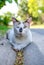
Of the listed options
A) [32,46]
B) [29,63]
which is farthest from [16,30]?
[29,63]

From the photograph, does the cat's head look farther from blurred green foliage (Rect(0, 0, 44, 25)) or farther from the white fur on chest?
blurred green foliage (Rect(0, 0, 44, 25))

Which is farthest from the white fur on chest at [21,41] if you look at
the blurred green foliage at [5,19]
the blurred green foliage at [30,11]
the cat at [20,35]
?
the blurred green foliage at [30,11]

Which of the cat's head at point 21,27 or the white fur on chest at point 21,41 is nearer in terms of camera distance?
the cat's head at point 21,27

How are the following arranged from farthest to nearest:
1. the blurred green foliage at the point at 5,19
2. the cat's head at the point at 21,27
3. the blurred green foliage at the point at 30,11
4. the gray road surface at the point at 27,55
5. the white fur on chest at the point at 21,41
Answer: the blurred green foliage at the point at 30,11 → the blurred green foliage at the point at 5,19 → the white fur on chest at the point at 21,41 → the cat's head at the point at 21,27 → the gray road surface at the point at 27,55

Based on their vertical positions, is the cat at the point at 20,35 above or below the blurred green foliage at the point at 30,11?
above

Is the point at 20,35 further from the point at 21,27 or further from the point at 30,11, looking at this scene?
the point at 30,11

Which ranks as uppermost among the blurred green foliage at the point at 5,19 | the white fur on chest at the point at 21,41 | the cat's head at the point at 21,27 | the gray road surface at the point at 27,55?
the cat's head at the point at 21,27

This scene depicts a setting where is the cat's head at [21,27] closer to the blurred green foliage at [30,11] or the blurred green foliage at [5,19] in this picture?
the blurred green foliage at [5,19]

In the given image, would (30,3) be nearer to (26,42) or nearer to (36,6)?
(36,6)

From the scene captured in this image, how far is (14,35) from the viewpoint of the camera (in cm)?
623

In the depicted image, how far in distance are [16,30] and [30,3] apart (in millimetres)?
10986

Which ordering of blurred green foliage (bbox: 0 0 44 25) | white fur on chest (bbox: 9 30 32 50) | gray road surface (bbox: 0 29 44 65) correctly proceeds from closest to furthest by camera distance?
Answer: gray road surface (bbox: 0 29 44 65)
white fur on chest (bbox: 9 30 32 50)
blurred green foliage (bbox: 0 0 44 25)

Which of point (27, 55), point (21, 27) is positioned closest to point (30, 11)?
point (21, 27)

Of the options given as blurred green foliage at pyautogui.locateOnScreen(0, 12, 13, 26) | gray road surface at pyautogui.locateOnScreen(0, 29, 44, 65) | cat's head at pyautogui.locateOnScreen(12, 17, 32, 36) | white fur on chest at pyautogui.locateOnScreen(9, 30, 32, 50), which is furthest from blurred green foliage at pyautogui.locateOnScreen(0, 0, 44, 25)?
gray road surface at pyautogui.locateOnScreen(0, 29, 44, 65)
